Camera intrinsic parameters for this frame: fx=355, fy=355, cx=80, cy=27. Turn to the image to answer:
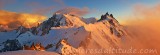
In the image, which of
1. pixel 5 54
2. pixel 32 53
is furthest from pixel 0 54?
pixel 32 53

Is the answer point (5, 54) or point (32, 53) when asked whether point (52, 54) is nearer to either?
point (32, 53)

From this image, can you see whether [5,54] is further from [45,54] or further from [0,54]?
[45,54]

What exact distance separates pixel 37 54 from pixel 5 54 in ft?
22.5

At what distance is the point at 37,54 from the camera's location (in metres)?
76.1

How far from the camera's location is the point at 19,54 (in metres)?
76.8

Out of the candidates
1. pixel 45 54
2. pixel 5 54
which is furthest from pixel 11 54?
pixel 45 54

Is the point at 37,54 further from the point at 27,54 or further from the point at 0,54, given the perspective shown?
the point at 0,54

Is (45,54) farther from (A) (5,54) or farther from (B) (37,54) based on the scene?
(A) (5,54)

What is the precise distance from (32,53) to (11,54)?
14.7ft

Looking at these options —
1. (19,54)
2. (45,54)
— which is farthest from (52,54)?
(19,54)

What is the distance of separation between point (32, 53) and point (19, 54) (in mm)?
2791

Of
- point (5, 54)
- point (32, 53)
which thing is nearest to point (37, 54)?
point (32, 53)

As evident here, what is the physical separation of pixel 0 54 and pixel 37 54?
25.6 feet

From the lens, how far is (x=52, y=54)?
78750 millimetres
